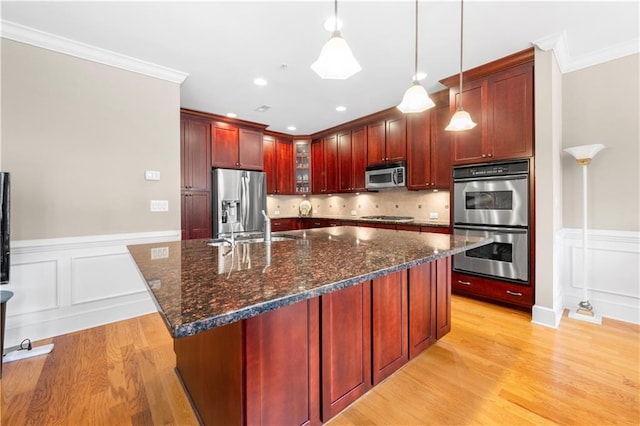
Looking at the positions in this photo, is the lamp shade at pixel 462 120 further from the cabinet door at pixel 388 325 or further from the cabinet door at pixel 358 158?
the cabinet door at pixel 358 158

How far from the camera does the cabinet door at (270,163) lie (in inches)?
215

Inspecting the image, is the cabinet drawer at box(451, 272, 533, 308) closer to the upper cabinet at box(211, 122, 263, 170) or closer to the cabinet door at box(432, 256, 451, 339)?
the cabinet door at box(432, 256, 451, 339)

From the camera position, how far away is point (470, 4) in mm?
2008

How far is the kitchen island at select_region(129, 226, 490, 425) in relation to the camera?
83cm

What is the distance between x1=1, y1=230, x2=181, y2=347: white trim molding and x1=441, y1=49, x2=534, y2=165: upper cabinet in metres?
3.65

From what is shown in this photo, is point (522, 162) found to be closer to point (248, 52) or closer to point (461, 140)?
point (461, 140)

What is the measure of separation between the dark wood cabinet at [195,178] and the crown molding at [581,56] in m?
4.25

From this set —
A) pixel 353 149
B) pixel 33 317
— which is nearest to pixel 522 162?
pixel 353 149

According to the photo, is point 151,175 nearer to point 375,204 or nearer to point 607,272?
point 375,204

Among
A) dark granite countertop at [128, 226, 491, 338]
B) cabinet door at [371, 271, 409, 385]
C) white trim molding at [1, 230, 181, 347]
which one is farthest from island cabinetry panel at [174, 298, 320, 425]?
white trim molding at [1, 230, 181, 347]

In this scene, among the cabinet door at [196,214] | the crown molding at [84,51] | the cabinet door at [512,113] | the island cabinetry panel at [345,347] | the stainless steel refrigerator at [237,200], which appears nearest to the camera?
the island cabinetry panel at [345,347]

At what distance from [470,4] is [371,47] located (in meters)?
0.83

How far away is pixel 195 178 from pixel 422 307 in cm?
369

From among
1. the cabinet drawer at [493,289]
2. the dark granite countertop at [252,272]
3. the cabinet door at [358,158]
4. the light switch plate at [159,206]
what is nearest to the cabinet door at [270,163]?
the cabinet door at [358,158]
